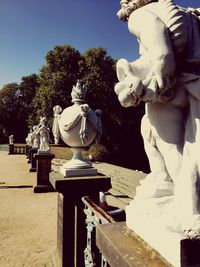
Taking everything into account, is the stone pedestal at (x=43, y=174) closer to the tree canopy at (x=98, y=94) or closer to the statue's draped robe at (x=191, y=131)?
the statue's draped robe at (x=191, y=131)

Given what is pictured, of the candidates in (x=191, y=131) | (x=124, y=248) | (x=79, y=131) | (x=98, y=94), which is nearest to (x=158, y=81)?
(x=191, y=131)

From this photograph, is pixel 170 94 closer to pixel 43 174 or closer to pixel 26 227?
pixel 26 227

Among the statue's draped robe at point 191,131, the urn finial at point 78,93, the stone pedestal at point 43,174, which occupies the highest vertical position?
the urn finial at point 78,93

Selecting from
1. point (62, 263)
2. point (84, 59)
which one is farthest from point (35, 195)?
point (84, 59)

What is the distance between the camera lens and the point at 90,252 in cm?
310

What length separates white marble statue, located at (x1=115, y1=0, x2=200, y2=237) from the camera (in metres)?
1.59

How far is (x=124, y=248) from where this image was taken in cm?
175

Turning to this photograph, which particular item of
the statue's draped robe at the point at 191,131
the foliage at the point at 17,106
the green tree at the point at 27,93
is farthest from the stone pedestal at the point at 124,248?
the green tree at the point at 27,93

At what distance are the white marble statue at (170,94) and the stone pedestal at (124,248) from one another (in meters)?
0.19

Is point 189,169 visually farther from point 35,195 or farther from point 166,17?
point 35,195

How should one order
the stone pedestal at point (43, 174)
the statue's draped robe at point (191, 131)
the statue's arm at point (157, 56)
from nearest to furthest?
the statue's draped robe at point (191, 131) < the statue's arm at point (157, 56) < the stone pedestal at point (43, 174)

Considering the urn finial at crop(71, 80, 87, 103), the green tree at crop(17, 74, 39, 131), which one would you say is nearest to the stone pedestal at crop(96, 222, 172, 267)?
the urn finial at crop(71, 80, 87, 103)

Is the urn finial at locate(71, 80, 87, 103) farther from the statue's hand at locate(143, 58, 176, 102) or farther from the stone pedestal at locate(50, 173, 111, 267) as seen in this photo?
the statue's hand at locate(143, 58, 176, 102)

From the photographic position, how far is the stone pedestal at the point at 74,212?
4.07m
